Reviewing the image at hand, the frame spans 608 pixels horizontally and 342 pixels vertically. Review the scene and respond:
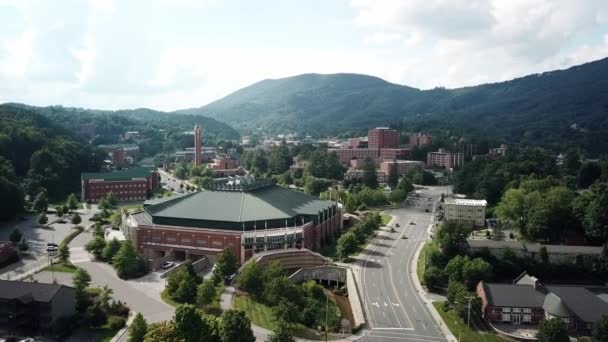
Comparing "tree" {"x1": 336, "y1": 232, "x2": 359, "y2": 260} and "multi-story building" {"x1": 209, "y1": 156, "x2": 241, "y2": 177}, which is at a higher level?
"multi-story building" {"x1": 209, "y1": 156, "x2": 241, "y2": 177}

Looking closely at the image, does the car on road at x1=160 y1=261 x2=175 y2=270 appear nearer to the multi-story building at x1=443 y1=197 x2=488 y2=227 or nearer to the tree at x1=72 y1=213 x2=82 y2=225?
the tree at x1=72 y1=213 x2=82 y2=225

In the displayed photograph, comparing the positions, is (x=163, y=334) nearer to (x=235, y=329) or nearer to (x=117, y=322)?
(x=235, y=329)

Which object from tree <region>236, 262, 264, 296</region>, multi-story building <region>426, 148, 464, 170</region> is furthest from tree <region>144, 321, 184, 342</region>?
multi-story building <region>426, 148, 464, 170</region>

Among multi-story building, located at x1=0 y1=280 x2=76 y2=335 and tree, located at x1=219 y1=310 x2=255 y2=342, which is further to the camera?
multi-story building, located at x1=0 y1=280 x2=76 y2=335

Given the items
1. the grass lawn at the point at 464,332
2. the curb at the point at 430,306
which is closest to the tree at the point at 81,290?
the curb at the point at 430,306

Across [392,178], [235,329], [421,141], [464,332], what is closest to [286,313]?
[235,329]

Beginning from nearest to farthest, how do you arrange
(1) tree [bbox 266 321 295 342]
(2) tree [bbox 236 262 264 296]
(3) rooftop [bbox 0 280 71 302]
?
1. (1) tree [bbox 266 321 295 342]
2. (3) rooftop [bbox 0 280 71 302]
3. (2) tree [bbox 236 262 264 296]
